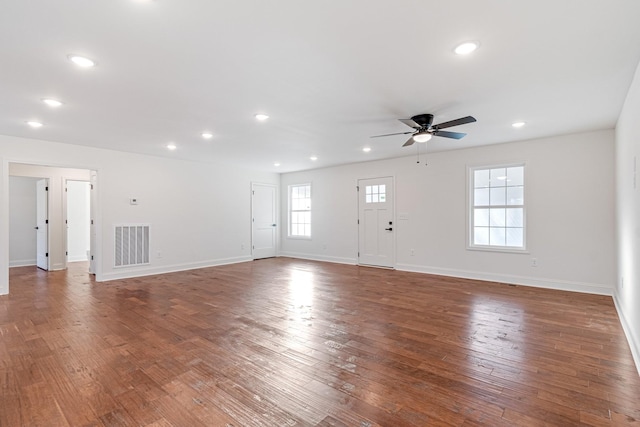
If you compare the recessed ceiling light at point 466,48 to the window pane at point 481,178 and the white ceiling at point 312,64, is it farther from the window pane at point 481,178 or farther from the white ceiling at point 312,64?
the window pane at point 481,178

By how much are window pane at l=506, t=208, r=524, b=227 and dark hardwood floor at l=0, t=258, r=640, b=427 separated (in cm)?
131

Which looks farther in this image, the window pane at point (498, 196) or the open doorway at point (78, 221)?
the open doorway at point (78, 221)

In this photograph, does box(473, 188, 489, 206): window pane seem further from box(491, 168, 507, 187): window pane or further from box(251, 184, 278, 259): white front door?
box(251, 184, 278, 259): white front door

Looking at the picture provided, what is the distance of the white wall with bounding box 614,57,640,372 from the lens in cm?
272

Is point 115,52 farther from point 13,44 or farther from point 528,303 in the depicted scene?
point 528,303

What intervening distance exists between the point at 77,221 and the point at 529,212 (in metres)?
11.1

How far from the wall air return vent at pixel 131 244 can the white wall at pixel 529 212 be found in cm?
455

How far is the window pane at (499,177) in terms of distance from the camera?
5711 millimetres

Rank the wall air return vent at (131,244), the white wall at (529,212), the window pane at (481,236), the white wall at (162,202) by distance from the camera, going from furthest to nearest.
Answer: the wall air return vent at (131,244) < the window pane at (481,236) < the white wall at (162,202) < the white wall at (529,212)

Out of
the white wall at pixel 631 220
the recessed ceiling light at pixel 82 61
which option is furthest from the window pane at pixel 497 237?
the recessed ceiling light at pixel 82 61

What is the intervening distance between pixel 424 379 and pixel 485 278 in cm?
420

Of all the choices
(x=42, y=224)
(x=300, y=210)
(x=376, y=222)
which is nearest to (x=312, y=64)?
(x=376, y=222)

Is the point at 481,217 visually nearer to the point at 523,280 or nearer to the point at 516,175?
the point at 516,175

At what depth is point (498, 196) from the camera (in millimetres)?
5766
